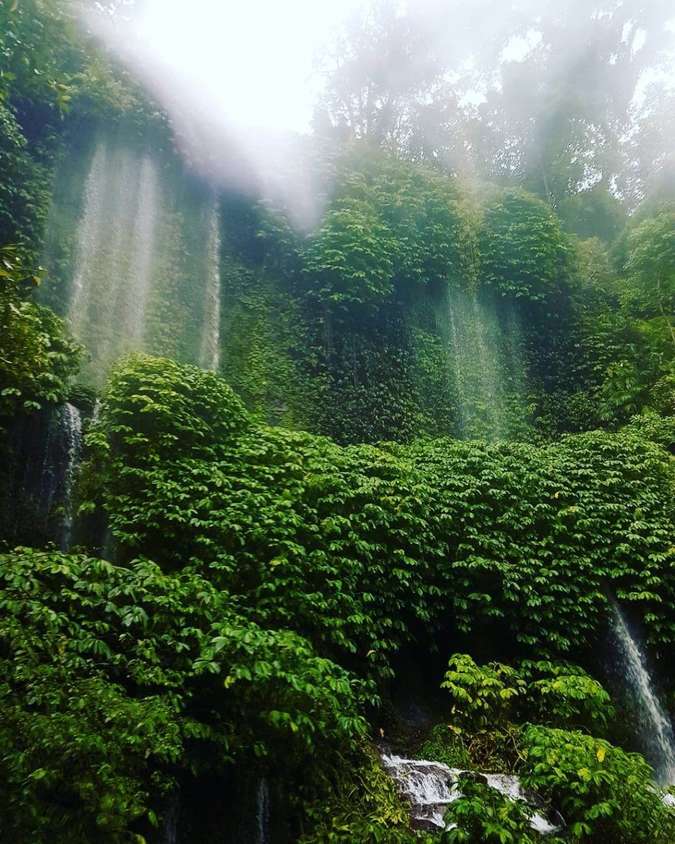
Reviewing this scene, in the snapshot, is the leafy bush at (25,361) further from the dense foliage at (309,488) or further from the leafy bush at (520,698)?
the leafy bush at (520,698)

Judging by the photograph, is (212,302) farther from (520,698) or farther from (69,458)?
(520,698)

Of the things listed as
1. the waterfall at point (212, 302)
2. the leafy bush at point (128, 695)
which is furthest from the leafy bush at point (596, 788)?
the waterfall at point (212, 302)

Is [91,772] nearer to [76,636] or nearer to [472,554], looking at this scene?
[76,636]

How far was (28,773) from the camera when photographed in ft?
8.68

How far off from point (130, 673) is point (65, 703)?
621 millimetres

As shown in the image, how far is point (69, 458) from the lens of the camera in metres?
6.07

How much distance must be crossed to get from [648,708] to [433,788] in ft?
11.6

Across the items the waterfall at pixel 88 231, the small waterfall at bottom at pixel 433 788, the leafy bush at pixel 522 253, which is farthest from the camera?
the leafy bush at pixel 522 253

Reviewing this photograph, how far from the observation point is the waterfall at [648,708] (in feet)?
20.9

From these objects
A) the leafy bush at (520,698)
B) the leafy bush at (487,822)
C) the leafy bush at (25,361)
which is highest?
the leafy bush at (25,361)

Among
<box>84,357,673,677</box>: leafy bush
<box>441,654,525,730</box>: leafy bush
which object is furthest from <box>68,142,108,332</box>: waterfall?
<box>441,654,525,730</box>: leafy bush

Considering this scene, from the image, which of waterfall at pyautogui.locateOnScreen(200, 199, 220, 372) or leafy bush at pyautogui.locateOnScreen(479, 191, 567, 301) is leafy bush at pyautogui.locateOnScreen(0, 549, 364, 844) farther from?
leafy bush at pyautogui.locateOnScreen(479, 191, 567, 301)

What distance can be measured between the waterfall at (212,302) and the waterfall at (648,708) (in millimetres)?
7903

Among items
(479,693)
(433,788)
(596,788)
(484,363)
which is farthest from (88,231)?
(596,788)
